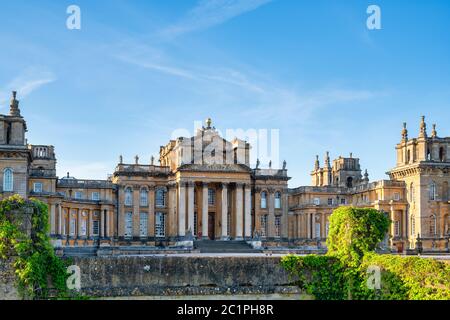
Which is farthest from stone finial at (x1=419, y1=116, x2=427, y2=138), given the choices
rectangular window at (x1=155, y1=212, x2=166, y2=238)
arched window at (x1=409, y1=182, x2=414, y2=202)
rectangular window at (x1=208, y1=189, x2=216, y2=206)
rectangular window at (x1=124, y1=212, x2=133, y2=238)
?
rectangular window at (x1=124, y1=212, x2=133, y2=238)

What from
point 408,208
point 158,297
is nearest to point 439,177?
point 408,208

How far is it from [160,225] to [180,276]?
3609cm

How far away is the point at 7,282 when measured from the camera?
98.3ft

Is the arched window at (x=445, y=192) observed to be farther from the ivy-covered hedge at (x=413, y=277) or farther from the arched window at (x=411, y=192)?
the ivy-covered hedge at (x=413, y=277)

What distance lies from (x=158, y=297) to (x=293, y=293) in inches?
278

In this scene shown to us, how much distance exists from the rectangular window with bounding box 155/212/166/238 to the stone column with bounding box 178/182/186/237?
411 cm

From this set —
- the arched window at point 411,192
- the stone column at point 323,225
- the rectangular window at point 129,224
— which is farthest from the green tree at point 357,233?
the stone column at point 323,225

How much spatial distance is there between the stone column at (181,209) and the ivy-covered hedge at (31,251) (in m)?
34.9

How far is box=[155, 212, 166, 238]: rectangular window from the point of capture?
70.8m

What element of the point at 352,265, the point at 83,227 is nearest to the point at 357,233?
the point at 352,265

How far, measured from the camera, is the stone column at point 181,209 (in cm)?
6712

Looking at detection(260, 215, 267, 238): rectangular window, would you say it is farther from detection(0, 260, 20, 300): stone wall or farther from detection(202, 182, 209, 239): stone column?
detection(0, 260, 20, 300): stone wall

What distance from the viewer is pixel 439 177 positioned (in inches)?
2571

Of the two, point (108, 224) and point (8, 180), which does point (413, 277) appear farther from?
point (108, 224)
